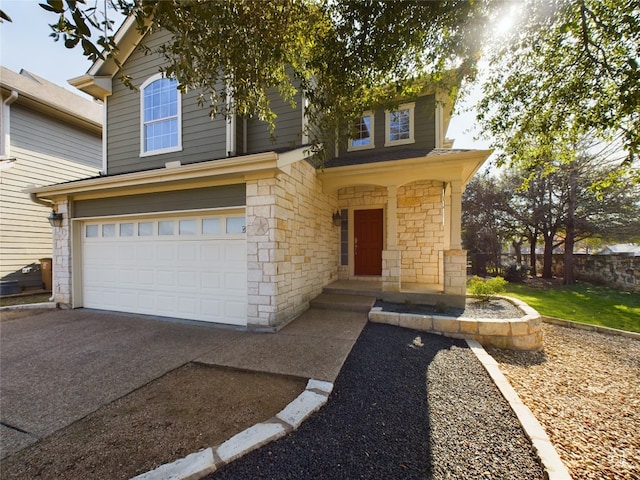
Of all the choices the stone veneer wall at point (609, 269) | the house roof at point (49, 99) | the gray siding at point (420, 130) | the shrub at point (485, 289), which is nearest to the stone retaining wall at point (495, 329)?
the shrub at point (485, 289)

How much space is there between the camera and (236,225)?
4973 millimetres

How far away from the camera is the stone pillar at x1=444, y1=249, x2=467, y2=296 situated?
5.73 meters

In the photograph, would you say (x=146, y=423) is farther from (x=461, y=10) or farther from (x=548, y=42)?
(x=548, y=42)

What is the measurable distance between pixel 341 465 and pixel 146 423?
1.74m

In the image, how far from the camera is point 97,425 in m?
2.26

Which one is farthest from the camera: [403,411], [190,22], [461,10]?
[461,10]

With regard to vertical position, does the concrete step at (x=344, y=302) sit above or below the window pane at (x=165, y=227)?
below

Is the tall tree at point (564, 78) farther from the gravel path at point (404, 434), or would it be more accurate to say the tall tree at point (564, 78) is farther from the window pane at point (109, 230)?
the window pane at point (109, 230)

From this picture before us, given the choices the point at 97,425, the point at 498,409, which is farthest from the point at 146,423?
the point at 498,409

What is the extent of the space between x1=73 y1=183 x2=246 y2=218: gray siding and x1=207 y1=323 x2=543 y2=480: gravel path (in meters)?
3.53

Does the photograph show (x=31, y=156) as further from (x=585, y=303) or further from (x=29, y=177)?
(x=585, y=303)

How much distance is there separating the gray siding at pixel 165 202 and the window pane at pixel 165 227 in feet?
0.98

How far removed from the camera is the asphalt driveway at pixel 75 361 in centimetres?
241

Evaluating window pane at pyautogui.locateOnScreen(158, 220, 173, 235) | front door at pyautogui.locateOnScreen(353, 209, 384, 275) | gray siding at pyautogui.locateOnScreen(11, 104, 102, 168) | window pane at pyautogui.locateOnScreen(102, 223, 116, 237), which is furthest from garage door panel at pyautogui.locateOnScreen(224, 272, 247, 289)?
gray siding at pyautogui.locateOnScreen(11, 104, 102, 168)
